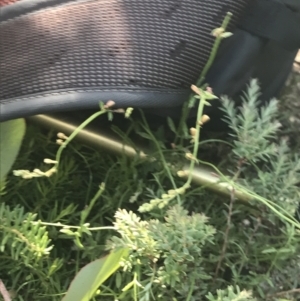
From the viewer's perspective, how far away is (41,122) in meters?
0.63

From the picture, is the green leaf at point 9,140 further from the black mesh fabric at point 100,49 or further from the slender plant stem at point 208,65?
the slender plant stem at point 208,65

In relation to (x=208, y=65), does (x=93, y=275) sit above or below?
below

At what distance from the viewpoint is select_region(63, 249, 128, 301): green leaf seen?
433mm

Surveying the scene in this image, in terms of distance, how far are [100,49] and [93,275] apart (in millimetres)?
203

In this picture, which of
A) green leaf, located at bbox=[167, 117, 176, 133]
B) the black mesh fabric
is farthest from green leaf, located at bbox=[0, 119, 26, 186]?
green leaf, located at bbox=[167, 117, 176, 133]

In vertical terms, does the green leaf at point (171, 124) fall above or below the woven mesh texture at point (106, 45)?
below

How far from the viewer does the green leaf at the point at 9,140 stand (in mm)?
514

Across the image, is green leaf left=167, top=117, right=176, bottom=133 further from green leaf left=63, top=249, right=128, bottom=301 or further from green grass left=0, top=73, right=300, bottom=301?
green leaf left=63, top=249, right=128, bottom=301

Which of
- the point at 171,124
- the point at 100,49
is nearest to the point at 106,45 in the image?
the point at 100,49

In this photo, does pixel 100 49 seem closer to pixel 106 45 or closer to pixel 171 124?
pixel 106 45

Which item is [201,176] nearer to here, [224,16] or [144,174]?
[144,174]

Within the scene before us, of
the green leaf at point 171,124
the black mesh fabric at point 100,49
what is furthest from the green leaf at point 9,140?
the green leaf at point 171,124

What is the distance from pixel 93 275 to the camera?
447 mm

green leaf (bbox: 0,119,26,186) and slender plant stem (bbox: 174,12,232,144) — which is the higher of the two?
slender plant stem (bbox: 174,12,232,144)
